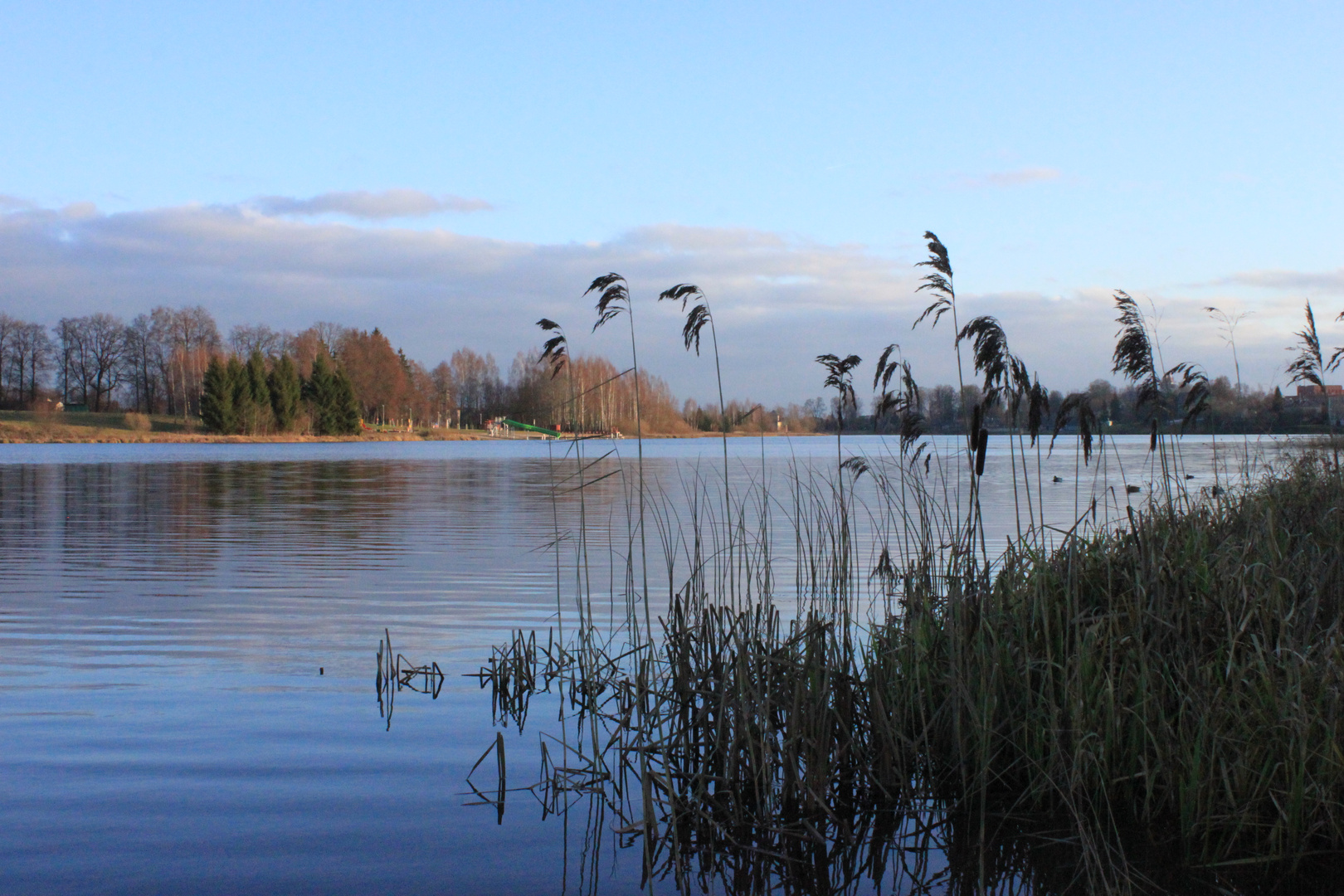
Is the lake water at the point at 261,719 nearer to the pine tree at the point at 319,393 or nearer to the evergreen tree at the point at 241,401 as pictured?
the evergreen tree at the point at 241,401

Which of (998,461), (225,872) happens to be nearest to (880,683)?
(225,872)

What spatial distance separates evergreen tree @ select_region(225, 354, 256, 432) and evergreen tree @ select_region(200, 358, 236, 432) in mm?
481

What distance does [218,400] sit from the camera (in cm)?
7538

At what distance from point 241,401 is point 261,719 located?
7882 cm

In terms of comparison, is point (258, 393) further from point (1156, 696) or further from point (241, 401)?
point (1156, 696)

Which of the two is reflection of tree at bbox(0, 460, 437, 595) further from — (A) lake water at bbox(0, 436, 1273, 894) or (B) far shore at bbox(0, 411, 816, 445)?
(B) far shore at bbox(0, 411, 816, 445)

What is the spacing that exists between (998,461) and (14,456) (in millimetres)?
45542

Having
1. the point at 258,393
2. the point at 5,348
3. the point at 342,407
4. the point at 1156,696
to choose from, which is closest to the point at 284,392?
the point at 258,393

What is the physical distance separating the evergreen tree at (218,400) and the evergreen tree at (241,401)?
0.48 metres

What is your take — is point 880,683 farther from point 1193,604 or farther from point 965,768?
point 1193,604

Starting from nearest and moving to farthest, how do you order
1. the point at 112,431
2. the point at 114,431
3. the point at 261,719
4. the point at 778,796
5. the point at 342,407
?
the point at 778,796 < the point at 261,719 < the point at 114,431 < the point at 112,431 < the point at 342,407

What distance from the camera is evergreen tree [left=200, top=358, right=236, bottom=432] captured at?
7512 centimetres

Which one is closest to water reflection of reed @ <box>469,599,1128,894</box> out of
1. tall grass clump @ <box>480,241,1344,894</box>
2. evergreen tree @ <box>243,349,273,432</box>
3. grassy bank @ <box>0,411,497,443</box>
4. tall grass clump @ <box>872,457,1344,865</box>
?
tall grass clump @ <box>480,241,1344,894</box>

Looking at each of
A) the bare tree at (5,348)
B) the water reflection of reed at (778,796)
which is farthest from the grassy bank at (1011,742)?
the bare tree at (5,348)
